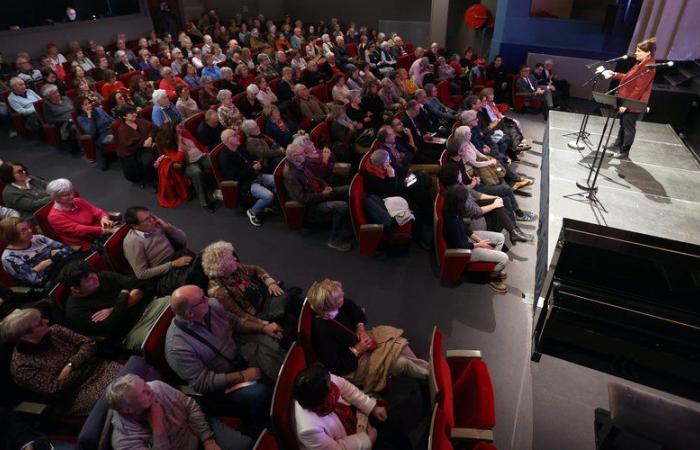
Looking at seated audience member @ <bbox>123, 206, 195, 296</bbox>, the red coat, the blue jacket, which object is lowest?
seated audience member @ <bbox>123, 206, 195, 296</bbox>

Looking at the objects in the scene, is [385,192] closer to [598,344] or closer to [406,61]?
[598,344]

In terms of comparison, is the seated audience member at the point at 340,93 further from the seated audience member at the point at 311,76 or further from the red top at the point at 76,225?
the red top at the point at 76,225

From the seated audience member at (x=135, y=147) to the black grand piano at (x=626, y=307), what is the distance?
172 inches

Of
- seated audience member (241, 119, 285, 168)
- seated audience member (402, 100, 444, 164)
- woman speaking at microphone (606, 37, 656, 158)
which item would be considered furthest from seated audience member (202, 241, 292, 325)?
woman speaking at microphone (606, 37, 656, 158)

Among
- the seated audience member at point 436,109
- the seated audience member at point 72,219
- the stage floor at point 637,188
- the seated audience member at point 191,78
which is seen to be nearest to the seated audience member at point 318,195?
the seated audience member at point 72,219

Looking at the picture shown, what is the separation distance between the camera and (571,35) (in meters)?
8.47

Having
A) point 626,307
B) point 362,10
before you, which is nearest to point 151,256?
point 626,307

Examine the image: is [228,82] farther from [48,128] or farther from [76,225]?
[76,225]

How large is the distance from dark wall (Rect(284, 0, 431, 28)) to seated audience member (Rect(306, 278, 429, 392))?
490 inches

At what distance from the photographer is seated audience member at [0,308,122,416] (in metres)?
1.97

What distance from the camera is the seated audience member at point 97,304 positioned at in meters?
2.26

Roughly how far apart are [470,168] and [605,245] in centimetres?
235

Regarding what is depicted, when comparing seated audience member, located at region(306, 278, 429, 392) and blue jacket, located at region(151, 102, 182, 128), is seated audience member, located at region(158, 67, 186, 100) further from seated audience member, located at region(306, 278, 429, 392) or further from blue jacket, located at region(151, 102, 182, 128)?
seated audience member, located at region(306, 278, 429, 392)

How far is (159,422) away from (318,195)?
232cm
